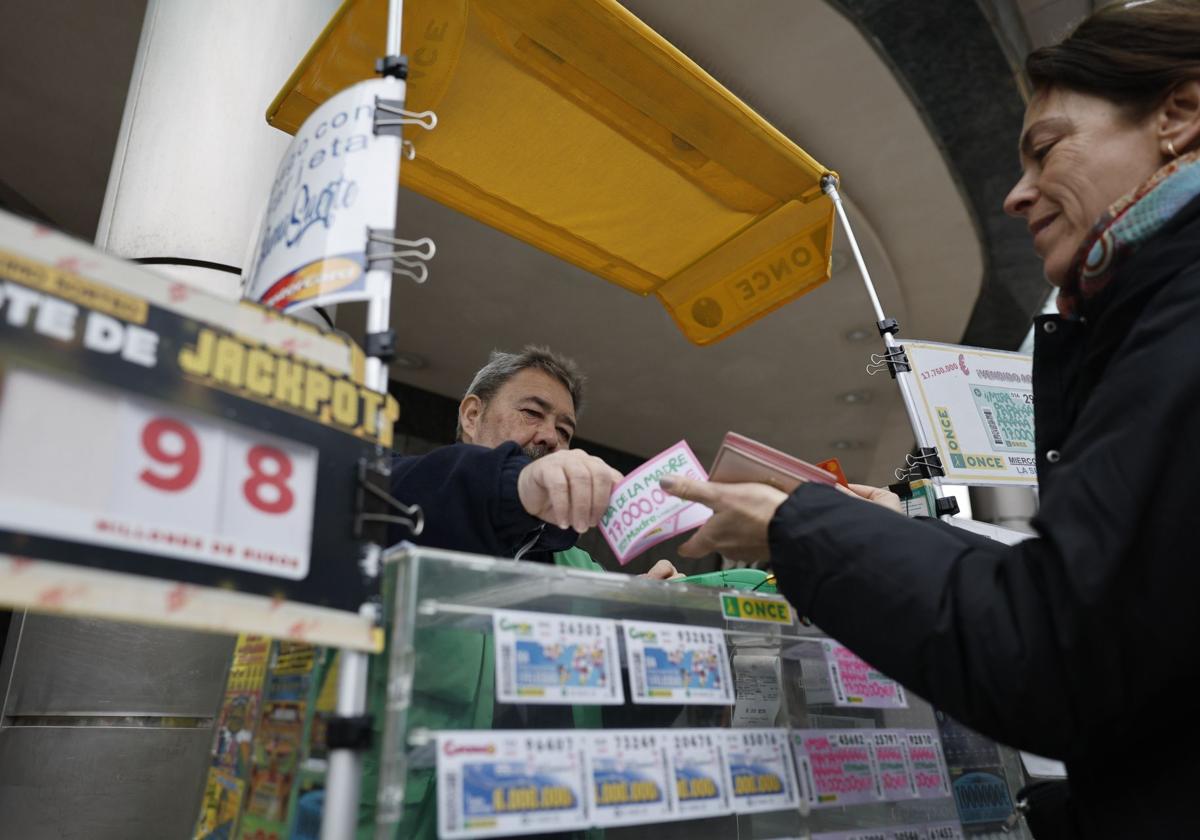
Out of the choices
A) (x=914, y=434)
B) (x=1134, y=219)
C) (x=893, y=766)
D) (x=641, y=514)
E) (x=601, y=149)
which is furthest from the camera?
(x=601, y=149)

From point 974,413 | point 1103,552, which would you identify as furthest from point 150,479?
point 974,413

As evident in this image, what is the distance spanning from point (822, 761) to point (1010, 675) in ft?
1.42

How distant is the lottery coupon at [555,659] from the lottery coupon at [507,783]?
47mm

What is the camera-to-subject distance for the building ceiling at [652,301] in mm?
3809

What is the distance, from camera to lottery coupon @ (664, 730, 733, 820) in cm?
96

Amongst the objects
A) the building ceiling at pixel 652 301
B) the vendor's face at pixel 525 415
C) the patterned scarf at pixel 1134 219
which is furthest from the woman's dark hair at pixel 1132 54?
the building ceiling at pixel 652 301

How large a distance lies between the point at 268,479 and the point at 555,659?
389mm

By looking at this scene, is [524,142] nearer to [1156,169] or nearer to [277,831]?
[1156,169]

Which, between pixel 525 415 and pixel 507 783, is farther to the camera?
pixel 525 415

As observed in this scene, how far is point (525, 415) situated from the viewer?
2402 millimetres

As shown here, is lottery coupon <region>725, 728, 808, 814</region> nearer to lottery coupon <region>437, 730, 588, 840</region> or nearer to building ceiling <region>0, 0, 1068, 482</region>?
lottery coupon <region>437, 730, 588, 840</region>

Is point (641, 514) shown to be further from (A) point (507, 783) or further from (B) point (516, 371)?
(B) point (516, 371)

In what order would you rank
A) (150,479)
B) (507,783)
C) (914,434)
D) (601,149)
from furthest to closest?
(601,149) < (914,434) < (507,783) < (150,479)

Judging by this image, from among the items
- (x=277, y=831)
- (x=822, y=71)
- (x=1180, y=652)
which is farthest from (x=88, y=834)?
(x=822, y=71)
